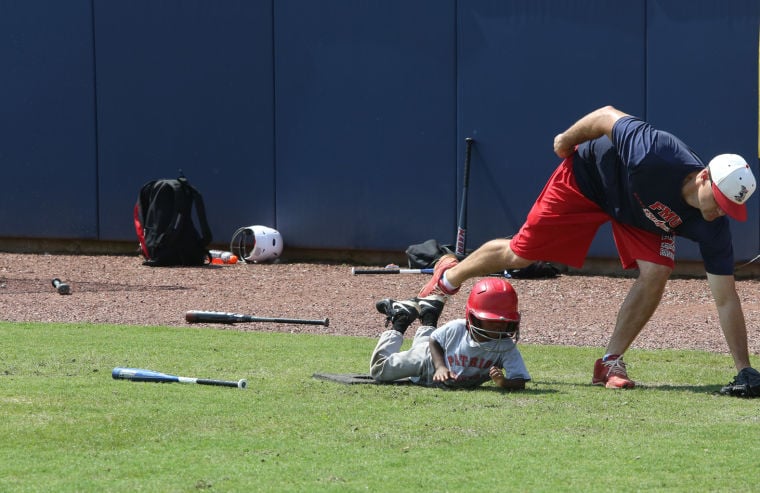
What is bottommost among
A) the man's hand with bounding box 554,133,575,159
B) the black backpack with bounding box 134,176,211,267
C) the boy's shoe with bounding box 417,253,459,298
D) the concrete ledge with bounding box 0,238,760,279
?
the concrete ledge with bounding box 0,238,760,279

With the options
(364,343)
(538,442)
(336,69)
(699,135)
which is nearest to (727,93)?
(699,135)

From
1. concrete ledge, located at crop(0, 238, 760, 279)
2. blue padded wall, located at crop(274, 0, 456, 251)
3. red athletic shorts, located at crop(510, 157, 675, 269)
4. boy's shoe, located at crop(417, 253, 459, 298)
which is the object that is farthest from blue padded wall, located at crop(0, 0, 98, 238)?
red athletic shorts, located at crop(510, 157, 675, 269)

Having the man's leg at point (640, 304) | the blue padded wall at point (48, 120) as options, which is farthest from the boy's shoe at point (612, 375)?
the blue padded wall at point (48, 120)

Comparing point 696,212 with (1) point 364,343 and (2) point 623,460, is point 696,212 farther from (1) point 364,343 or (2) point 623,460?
(1) point 364,343

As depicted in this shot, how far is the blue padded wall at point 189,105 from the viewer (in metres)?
14.9

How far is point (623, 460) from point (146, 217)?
10.5 metres

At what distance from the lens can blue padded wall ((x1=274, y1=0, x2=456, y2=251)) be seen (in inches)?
546

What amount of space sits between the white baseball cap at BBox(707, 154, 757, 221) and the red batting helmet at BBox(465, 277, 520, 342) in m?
1.16

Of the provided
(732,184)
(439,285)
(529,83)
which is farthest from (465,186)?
(732,184)

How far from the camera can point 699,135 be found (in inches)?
496

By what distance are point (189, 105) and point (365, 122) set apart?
2.51 m

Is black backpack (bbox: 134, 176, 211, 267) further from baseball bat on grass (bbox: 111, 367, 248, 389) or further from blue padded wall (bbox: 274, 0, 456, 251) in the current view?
baseball bat on grass (bbox: 111, 367, 248, 389)

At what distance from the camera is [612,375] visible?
6.60 meters

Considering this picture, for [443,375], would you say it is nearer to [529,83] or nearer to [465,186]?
[465,186]
